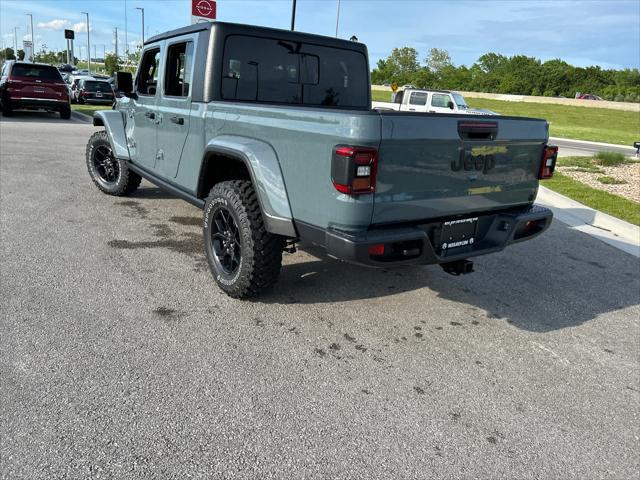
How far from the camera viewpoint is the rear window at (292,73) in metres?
4.45

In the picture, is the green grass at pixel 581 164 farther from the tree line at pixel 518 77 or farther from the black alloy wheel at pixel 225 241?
the tree line at pixel 518 77

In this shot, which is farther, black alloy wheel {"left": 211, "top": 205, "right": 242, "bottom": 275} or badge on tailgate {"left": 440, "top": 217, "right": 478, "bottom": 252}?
black alloy wheel {"left": 211, "top": 205, "right": 242, "bottom": 275}

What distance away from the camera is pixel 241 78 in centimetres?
449

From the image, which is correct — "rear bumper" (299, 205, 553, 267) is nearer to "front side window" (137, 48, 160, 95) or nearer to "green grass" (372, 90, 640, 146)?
"front side window" (137, 48, 160, 95)

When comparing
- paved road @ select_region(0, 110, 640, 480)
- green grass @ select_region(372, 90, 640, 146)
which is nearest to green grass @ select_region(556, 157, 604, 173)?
paved road @ select_region(0, 110, 640, 480)

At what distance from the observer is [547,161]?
4086 mm

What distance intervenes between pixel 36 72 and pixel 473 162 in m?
16.8

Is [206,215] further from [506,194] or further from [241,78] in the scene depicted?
[506,194]

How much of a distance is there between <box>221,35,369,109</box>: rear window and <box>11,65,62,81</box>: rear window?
14.5 metres

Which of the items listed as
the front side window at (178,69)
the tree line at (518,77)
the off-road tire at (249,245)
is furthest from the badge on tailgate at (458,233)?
the tree line at (518,77)

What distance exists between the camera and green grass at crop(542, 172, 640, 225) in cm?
781

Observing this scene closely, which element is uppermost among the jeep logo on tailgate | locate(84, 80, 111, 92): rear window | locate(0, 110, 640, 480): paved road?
locate(84, 80, 111, 92): rear window

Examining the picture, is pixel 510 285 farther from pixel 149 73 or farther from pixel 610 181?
pixel 610 181

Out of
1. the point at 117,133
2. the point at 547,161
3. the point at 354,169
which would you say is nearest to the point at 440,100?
the point at 117,133
